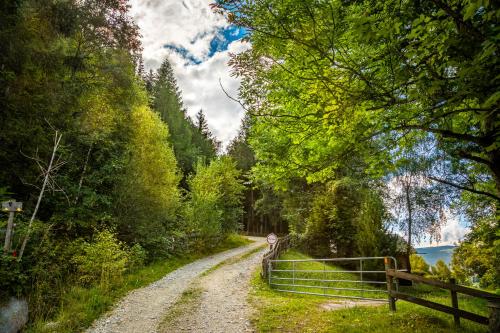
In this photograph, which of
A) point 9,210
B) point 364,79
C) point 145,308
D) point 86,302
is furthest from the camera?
point 145,308

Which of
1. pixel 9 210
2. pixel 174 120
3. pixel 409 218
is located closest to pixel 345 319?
pixel 9 210

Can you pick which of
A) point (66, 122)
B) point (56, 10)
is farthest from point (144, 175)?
point (56, 10)

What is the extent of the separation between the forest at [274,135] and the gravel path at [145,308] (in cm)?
126

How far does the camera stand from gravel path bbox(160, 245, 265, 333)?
282 inches

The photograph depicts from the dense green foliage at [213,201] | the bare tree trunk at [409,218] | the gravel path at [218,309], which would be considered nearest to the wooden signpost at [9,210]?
the gravel path at [218,309]

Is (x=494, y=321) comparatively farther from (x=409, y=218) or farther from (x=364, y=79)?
(x=409, y=218)

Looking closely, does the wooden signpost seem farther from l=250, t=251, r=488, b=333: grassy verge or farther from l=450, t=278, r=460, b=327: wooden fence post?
l=450, t=278, r=460, b=327: wooden fence post

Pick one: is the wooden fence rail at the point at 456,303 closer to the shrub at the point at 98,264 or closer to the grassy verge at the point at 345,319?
the grassy verge at the point at 345,319

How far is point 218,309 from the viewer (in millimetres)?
8578

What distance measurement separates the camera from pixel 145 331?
6930mm

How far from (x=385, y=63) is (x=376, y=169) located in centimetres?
267

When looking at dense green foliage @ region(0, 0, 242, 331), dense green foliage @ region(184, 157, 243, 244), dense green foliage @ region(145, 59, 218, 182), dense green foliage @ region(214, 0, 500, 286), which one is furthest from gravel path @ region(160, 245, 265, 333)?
dense green foliage @ region(145, 59, 218, 182)

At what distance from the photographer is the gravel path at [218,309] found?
7156 millimetres

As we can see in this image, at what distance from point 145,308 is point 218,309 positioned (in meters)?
2.18
